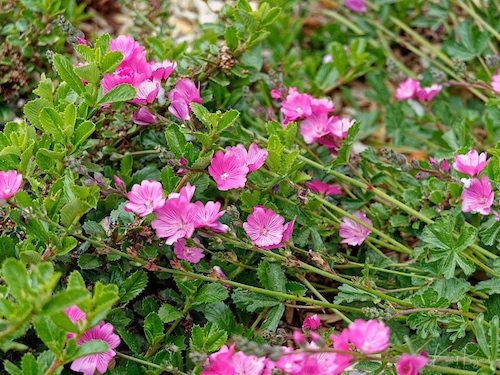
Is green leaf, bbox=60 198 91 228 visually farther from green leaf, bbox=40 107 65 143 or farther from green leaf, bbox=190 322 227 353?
green leaf, bbox=190 322 227 353

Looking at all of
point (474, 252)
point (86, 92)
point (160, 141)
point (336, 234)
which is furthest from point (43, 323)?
point (474, 252)

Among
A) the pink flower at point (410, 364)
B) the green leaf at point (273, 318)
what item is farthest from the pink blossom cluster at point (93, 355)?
the pink flower at point (410, 364)

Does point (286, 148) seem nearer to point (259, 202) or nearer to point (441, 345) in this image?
point (259, 202)

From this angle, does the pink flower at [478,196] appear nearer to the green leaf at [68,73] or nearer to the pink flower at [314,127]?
the pink flower at [314,127]

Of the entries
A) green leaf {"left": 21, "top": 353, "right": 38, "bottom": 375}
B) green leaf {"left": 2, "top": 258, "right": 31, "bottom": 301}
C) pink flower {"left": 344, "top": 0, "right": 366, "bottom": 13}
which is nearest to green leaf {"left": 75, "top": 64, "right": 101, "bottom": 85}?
green leaf {"left": 2, "top": 258, "right": 31, "bottom": 301}

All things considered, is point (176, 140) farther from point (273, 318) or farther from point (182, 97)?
point (273, 318)

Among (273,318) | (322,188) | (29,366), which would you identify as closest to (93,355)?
(29,366)
